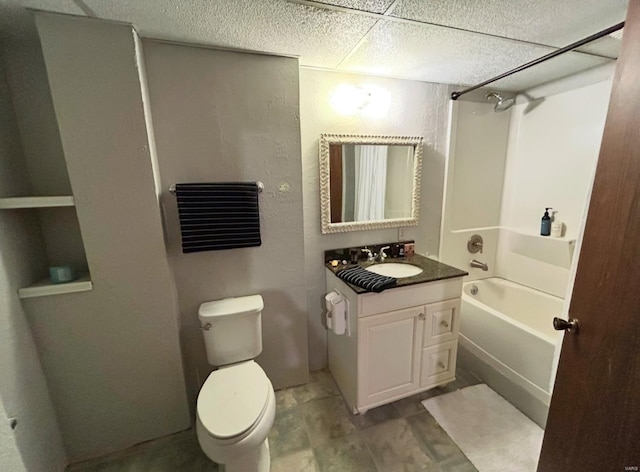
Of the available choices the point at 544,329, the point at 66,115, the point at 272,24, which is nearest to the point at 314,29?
the point at 272,24

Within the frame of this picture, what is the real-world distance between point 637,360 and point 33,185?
2517 millimetres

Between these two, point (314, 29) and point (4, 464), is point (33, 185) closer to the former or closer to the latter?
point (4, 464)

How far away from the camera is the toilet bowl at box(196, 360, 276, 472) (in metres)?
1.10

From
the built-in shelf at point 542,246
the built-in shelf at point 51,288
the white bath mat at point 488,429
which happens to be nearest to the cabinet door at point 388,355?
the white bath mat at point 488,429

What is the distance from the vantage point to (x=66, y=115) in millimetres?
1184

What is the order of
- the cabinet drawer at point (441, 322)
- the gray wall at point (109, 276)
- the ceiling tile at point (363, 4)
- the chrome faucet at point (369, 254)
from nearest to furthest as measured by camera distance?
the ceiling tile at point (363, 4) < the gray wall at point (109, 276) < the cabinet drawer at point (441, 322) < the chrome faucet at point (369, 254)

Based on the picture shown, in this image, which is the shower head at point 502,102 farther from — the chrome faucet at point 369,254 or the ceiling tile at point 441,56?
the chrome faucet at point 369,254

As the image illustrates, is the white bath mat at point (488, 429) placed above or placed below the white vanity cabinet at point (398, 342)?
below

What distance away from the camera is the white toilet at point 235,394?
43.6 inches

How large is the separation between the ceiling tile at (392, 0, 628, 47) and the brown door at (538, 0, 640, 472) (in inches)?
19.3

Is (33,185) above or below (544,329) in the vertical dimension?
above

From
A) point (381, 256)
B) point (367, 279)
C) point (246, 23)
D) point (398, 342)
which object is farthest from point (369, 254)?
point (246, 23)

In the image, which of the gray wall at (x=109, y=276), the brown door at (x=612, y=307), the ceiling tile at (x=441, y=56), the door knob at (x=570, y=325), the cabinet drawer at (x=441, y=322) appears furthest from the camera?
the cabinet drawer at (x=441, y=322)

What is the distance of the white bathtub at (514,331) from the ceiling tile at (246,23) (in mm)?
1971
